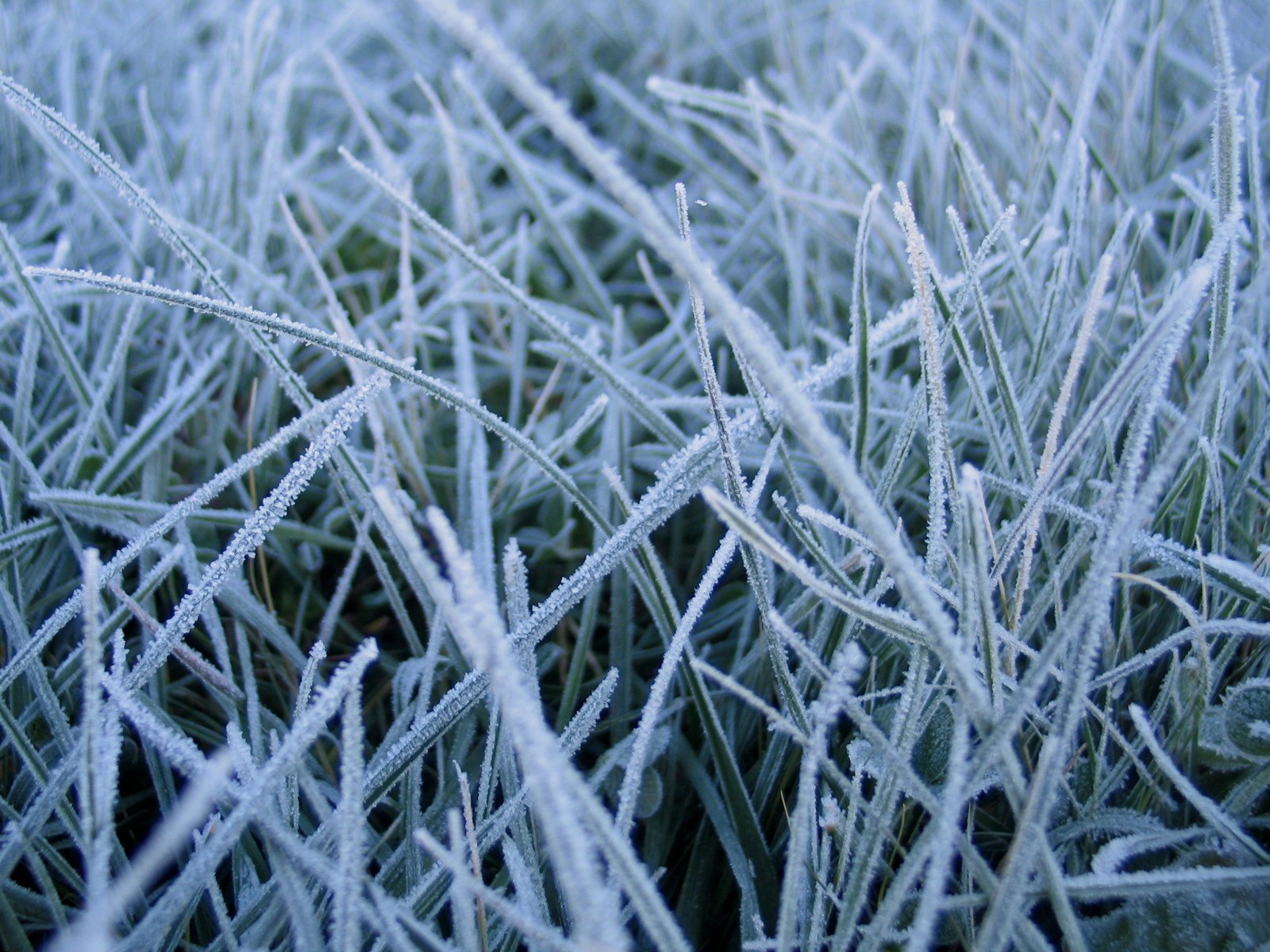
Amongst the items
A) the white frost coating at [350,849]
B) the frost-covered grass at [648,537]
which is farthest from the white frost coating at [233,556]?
the white frost coating at [350,849]

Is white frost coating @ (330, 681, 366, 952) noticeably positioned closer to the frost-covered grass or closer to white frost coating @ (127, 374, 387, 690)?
the frost-covered grass

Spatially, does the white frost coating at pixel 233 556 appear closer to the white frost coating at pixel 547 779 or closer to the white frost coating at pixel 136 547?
the white frost coating at pixel 136 547

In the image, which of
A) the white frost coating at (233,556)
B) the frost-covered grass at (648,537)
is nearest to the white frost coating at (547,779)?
the frost-covered grass at (648,537)

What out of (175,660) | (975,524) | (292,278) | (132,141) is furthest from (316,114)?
(975,524)

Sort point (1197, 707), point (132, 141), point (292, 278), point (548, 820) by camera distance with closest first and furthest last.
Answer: point (548, 820)
point (1197, 707)
point (292, 278)
point (132, 141)

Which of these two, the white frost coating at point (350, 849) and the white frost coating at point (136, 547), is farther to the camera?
the white frost coating at point (136, 547)

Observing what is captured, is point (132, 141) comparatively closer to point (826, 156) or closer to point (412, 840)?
point (826, 156)

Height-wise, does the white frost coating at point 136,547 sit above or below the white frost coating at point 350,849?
above

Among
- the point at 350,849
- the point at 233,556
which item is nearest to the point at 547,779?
the point at 350,849

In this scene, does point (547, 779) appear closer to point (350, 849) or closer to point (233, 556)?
point (350, 849)
